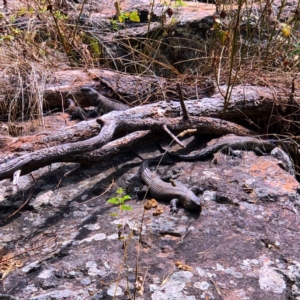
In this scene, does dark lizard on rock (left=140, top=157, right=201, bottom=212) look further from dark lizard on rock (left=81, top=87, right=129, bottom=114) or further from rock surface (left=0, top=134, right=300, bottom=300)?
dark lizard on rock (left=81, top=87, right=129, bottom=114)

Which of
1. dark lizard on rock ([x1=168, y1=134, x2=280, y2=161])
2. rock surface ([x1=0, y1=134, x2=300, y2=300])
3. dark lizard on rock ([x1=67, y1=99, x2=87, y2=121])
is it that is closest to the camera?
rock surface ([x1=0, y1=134, x2=300, y2=300])

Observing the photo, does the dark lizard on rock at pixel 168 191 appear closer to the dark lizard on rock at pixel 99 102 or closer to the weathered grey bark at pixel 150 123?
the weathered grey bark at pixel 150 123

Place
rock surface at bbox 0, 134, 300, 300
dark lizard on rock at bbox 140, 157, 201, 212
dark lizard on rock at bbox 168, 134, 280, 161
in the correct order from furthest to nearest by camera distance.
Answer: dark lizard on rock at bbox 168, 134, 280, 161, dark lizard on rock at bbox 140, 157, 201, 212, rock surface at bbox 0, 134, 300, 300

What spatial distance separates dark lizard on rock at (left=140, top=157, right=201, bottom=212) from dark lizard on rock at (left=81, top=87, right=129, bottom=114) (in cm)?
127

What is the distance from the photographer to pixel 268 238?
3312 mm

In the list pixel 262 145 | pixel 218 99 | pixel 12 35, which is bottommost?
pixel 262 145

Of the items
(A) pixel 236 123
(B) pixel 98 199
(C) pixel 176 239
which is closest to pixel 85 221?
(B) pixel 98 199

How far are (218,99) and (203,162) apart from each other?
95 centimetres

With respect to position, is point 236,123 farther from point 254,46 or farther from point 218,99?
point 254,46

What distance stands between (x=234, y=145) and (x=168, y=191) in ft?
3.71

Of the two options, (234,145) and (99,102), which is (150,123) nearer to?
(234,145)

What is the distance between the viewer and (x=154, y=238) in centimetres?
331

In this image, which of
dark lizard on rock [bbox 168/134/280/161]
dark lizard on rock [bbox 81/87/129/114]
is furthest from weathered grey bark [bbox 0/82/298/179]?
dark lizard on rock [bbox 81/87/129/114]

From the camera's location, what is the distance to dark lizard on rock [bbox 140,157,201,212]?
3.68 meters
